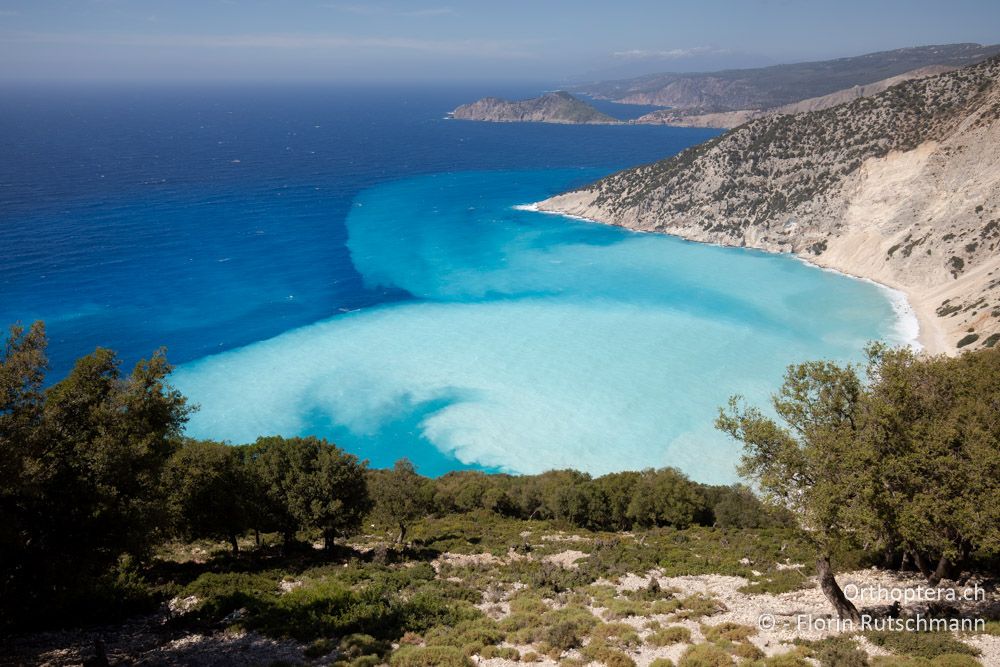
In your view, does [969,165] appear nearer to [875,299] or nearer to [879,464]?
[875,299]

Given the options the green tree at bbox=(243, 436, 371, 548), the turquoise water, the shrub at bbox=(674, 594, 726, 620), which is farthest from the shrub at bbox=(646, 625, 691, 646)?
the turquoise water

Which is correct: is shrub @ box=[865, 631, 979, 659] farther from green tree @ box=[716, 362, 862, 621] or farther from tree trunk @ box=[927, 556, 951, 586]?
tree trunk @ box=[927, 556, 951, 586]

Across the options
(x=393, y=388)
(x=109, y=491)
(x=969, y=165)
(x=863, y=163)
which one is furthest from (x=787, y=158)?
(x=109, y=491)

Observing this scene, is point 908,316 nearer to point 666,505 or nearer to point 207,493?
point 666,505

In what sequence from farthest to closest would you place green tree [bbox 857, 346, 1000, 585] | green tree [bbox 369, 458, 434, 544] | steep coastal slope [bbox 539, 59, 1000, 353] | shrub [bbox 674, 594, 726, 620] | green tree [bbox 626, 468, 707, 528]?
1. steep coastal slope [bbox 539, 59, 1000, 353]
2. green tree [bbox 626, 468, 707, 528]
3. green tree [bbox 369, 458, 434, 544]
4. shrub [bbox 674, 594, 726, 620]
5. green tree [bbox 857, 346, 1000, 585]

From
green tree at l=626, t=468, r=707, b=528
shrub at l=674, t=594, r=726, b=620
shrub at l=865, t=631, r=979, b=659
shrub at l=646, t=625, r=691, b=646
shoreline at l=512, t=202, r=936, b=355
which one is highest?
shrub at l=865, t=631, r=979, b=659

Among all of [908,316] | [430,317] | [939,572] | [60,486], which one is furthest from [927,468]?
[430,317]

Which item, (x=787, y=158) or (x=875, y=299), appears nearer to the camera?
(x=875, y=299)
